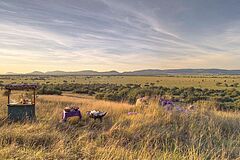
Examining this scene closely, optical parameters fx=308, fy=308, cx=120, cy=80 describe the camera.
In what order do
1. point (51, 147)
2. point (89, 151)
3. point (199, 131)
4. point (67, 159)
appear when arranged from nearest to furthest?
point (67, 159) → point (89, 151) → point (51, 147) → point (199, 131)

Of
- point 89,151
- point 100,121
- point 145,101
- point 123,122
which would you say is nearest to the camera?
point 89,151

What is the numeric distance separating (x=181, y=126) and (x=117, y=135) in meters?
1.77

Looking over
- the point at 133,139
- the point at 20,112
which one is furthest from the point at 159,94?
the point at 133,139

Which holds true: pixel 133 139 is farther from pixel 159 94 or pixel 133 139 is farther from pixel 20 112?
pixel 159 94

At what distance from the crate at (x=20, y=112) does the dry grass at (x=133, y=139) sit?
35 centimetres

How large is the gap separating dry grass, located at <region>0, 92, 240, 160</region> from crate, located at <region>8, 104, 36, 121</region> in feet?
1.13

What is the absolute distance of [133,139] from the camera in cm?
658

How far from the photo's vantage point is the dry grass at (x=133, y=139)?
4.89 m

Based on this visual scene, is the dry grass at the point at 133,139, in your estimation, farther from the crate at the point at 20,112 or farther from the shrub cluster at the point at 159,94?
the shrub cluster at the point at 159,94

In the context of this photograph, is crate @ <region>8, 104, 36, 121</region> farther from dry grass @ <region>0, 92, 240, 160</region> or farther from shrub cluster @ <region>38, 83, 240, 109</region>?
shrub cluster @ <region>38, 83, 240, 109</region>

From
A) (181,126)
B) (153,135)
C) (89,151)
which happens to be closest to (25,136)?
(89,151)

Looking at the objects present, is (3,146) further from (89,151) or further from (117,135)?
(117,135)

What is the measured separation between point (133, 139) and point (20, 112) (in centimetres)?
384

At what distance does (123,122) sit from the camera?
27.3 ft
